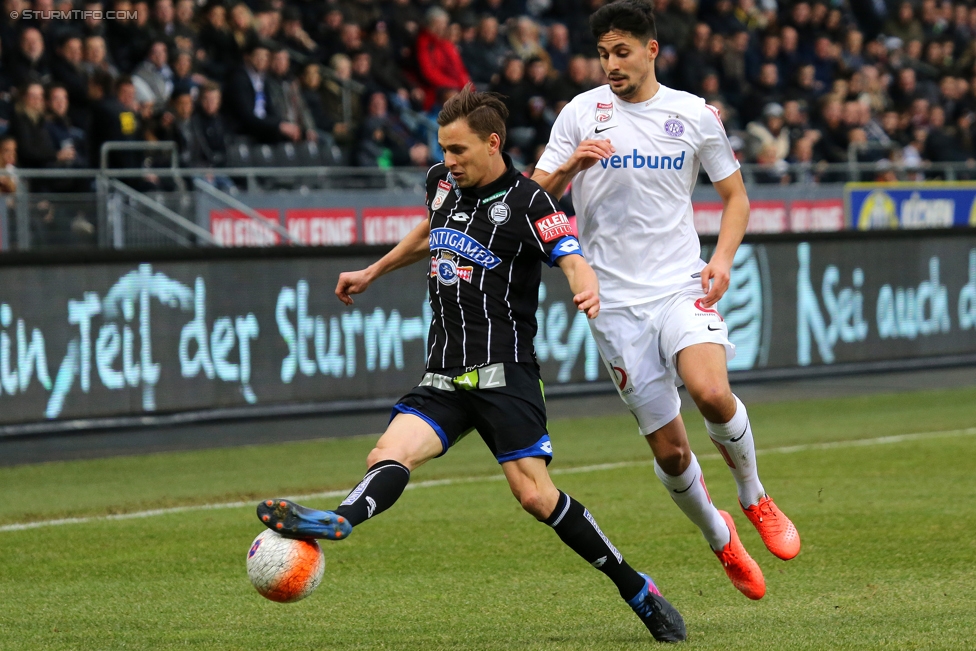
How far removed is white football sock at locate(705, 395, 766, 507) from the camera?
6.38 metres

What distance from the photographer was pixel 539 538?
8.07 m

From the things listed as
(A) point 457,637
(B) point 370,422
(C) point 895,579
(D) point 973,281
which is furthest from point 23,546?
(D) point 973,281

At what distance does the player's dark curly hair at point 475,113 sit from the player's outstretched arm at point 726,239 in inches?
43.7

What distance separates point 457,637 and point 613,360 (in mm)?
1491

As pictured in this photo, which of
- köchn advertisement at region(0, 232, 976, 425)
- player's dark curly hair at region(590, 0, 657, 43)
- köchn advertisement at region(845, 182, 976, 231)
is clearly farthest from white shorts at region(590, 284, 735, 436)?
köchn advertisement at region(845, 182, 976, 231)

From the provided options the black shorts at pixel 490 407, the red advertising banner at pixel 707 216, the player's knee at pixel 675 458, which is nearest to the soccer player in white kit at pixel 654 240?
the player's knee at pixel 675 458

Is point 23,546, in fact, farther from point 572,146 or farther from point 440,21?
point 440,21

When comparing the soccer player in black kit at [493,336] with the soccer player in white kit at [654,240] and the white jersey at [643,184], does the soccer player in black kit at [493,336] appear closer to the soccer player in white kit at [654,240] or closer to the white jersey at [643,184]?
the soccer player in white kit at [654,240]

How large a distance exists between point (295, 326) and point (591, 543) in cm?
840

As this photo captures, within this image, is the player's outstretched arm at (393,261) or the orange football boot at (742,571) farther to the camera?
the orange football boot at (742,571)

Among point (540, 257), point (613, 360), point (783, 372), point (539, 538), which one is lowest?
point (783, 372)

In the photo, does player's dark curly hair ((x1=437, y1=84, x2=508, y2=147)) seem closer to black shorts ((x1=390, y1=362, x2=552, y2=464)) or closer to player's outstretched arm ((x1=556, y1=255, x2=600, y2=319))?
player's outstretched arm ((x1=556, y1=255, x2=600, y2=319))

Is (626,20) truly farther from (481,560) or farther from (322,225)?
(322,225)

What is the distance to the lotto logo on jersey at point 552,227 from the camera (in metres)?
5.53
